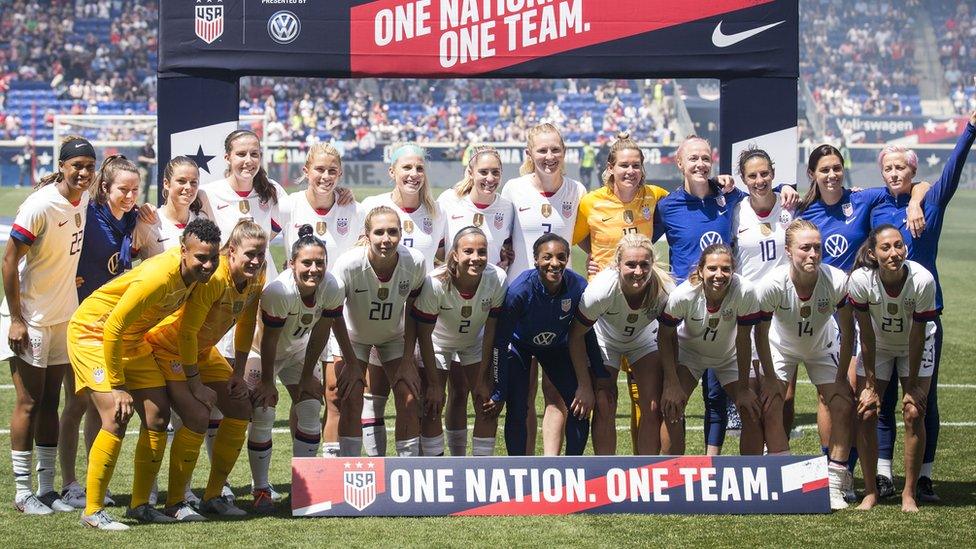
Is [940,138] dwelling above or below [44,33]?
below

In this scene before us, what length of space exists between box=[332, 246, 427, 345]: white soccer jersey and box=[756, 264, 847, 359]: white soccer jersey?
5.95 ft

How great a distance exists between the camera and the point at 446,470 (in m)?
5.88

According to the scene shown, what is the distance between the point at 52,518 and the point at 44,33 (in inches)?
1242

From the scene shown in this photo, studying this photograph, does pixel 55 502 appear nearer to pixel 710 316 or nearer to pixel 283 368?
pixel 283 368

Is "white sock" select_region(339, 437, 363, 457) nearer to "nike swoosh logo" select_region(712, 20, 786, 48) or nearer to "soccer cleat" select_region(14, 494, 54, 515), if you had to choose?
"soccer cleat" select_region(14, 494, 54, 515)

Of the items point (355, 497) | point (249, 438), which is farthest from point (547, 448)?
point (249, 438)

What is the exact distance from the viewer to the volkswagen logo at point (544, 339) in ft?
20.9

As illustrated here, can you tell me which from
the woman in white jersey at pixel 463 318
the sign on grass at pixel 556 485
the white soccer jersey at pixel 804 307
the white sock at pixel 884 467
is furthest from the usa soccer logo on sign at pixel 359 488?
the white sock at pixel 884 467

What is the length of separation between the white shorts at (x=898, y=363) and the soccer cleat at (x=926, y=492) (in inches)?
23.4

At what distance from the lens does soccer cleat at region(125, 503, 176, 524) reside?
5.74 meters

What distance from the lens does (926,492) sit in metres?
6.38

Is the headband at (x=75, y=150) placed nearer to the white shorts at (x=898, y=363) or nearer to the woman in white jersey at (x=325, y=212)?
the woman in white jersey at (x=325, y=212)

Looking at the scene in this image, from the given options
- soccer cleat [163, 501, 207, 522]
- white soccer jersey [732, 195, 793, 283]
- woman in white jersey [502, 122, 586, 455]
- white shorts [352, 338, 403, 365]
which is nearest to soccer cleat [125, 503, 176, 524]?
soccer cleat [163, 501, 207, 522]

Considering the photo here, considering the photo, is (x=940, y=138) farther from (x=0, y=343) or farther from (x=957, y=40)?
(x=0, y=343)
